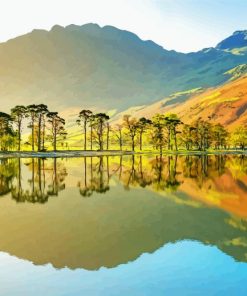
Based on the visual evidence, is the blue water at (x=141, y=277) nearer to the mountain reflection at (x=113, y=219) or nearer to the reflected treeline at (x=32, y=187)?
the mountain reflection at (x=113, y=219)

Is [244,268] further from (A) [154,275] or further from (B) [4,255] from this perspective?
(B) [4,255]

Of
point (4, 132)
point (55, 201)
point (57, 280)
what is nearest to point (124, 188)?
point (55, 201)

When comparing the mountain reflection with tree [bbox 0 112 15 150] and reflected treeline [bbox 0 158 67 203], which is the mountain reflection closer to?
reflected treeline [bbox 0 158 67 203]

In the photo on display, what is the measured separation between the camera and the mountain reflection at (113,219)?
2402 cm

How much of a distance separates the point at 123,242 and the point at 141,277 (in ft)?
19.1

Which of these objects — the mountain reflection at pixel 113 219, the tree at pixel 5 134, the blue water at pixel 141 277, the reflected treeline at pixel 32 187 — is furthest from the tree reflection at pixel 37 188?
the tree at pixel 5 134

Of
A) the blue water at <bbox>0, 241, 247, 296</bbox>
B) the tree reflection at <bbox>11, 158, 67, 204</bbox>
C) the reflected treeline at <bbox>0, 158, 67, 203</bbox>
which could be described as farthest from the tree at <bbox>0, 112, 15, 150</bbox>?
the blue water at <bbox>0, 241, 247, 296</bbox>

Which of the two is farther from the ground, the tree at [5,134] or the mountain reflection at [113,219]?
the tree at [5,134]

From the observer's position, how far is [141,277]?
20000mm

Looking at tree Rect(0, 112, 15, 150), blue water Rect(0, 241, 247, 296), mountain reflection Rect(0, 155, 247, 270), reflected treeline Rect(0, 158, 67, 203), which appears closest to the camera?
blue water Rect(0, 241, 247, 296)

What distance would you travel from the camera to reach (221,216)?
114 feet

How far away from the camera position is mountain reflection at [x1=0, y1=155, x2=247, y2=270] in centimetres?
2402

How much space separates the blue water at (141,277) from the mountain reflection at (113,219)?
998mm

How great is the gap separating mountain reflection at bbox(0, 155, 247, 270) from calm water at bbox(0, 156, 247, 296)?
68mm
